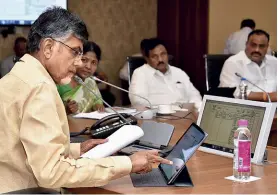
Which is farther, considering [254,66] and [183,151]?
[254,66]

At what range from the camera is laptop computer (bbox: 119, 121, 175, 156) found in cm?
241

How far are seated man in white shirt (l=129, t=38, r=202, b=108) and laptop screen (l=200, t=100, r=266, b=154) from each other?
218cm

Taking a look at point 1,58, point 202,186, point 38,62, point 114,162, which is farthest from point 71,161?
point 1,58

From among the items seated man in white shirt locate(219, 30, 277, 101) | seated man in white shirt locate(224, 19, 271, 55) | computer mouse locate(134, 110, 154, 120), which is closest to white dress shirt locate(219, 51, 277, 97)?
seated man in white shirt locate(219, 30, 277, 101)

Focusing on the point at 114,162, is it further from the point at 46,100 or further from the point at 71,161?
the point at 46,100

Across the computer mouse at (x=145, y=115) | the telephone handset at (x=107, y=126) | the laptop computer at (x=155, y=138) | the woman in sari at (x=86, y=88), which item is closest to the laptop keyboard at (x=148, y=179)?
the laptop computer at (x=155, y=138)

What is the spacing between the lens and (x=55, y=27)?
5.87 feet

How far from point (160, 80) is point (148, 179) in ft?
9.45

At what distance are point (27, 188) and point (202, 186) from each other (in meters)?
0.55

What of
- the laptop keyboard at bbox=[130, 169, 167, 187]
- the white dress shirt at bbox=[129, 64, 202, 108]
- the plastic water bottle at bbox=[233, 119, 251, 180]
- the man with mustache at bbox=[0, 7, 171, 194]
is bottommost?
the white dress shirt at bbox=[129, 64, 202, 108]

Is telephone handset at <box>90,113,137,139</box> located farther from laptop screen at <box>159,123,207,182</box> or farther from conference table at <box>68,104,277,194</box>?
laptop screen at <box>159,123,207,182</box>

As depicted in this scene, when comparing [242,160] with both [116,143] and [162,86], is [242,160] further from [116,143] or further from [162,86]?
[162,86]

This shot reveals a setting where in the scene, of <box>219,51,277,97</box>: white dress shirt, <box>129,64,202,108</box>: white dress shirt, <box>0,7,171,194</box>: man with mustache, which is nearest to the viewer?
<box>0,7,171,194</box>: man with mustache

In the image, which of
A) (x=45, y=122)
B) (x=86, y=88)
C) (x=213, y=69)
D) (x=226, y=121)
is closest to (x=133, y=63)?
(x=213, y=69)
